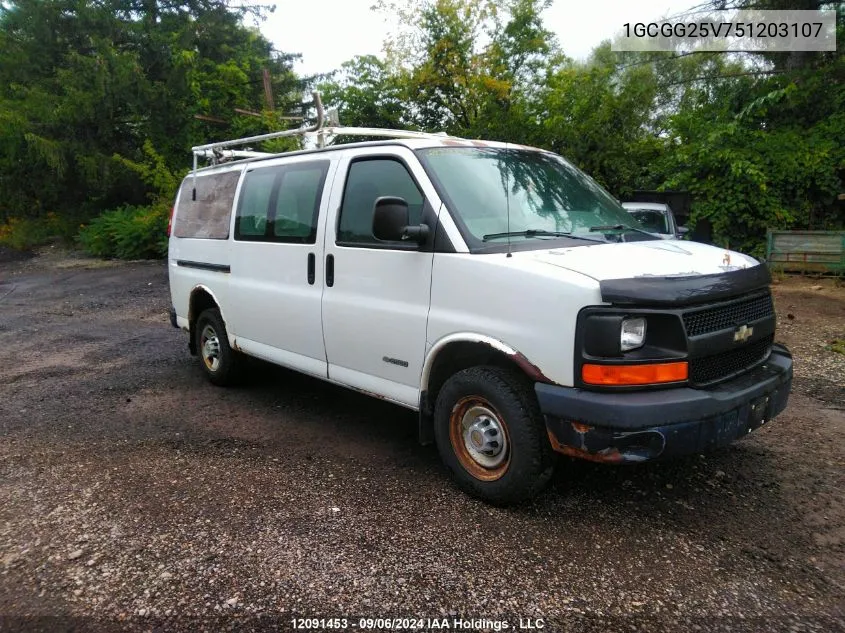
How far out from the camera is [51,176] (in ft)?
68.6

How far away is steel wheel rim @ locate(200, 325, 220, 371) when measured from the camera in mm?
6027

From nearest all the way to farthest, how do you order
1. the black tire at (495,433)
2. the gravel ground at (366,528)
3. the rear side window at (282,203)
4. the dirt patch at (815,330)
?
the gravel ground at (366,528) → the black tire at (495,433) → the rear side window at (282,203) → the dirt patch at (815,330)

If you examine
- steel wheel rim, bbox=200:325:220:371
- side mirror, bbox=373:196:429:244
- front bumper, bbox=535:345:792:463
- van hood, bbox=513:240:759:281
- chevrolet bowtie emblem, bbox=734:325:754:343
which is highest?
side mirror, bbox=373:196:429:244

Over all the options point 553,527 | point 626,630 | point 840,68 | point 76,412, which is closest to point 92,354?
point 76,412

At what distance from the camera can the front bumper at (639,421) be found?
9.57 feet

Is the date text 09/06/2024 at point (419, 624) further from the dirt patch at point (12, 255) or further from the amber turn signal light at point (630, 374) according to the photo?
the dirt patch at point (12, 255)

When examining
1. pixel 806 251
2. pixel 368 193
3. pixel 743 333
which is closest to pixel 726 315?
pixel 743 333

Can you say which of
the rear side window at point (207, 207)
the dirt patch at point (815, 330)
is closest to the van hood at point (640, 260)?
the dirt patch at point (815, 330)

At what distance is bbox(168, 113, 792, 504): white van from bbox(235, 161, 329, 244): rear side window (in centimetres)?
2

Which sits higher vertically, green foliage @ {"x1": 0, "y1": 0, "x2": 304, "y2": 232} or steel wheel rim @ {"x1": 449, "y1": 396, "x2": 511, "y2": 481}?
green foliage @ {"x1": 0, "y1": 0, "x2": 304, "y2": 232}

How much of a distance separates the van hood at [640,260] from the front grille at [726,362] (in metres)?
0.43

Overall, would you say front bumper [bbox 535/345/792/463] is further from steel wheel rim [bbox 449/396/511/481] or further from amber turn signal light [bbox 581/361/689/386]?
steel wheel rim [bbox 449/396/511/481]

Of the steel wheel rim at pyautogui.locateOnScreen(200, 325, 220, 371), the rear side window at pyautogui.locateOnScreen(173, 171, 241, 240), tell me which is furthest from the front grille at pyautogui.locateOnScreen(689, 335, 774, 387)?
the steel wheel rim at pyautogui.locateOnScreen(200, 325, 220, 371)

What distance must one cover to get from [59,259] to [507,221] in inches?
782
